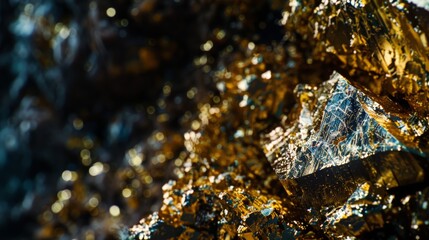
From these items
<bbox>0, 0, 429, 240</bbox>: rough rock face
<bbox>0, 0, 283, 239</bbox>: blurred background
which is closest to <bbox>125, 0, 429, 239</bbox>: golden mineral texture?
<bbox>0, 0, 429, 240</bbox>: rough rock face

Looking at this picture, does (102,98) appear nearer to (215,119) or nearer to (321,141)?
(215,119)

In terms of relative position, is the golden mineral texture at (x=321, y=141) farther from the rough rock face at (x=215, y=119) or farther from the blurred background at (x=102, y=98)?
the blurred background at (x=102, y=98)

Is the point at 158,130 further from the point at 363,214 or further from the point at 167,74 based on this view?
the point at 363,214

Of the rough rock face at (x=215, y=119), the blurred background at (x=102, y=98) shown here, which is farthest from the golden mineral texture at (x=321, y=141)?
the blurred background at (x=102, y=98)

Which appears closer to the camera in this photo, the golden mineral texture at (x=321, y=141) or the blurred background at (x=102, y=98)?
the golden mineral texture at (x=321, y=141)

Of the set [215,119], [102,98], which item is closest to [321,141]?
[215,119]

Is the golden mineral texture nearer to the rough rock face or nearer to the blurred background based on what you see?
the rough rock face

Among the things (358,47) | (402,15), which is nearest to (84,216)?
(358,47)
